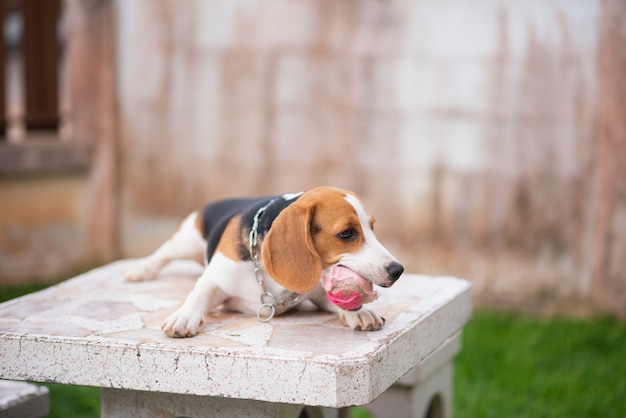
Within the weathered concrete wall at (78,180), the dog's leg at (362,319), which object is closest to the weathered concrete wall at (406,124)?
the weathered concrete wall at (78,180)

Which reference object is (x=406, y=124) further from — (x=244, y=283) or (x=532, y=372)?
(x=244, y=283)

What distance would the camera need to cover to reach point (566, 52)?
21.7 feet

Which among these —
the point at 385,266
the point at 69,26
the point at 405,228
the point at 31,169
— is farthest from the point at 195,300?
the point at 69,26

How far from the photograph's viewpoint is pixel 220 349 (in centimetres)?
309

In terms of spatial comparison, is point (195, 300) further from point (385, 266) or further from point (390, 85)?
point (390, 85)

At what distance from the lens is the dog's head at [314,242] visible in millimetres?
3299

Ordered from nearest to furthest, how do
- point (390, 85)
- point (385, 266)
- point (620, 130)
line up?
point (385, 266)
point (620, 130)
point (390, 85)

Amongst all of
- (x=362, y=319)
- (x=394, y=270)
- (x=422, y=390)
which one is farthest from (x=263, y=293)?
(x=422, y=390)

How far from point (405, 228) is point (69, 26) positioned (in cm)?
314

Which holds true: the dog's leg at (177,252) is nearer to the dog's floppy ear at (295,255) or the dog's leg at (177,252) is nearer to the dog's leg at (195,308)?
the dog's leg at (195,308)

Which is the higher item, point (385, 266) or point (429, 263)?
point (385, 266)

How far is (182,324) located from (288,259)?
43 centimetres

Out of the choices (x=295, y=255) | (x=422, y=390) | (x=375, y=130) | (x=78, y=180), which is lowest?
(x=422, y=390)

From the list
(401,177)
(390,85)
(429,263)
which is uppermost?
(390,85)
